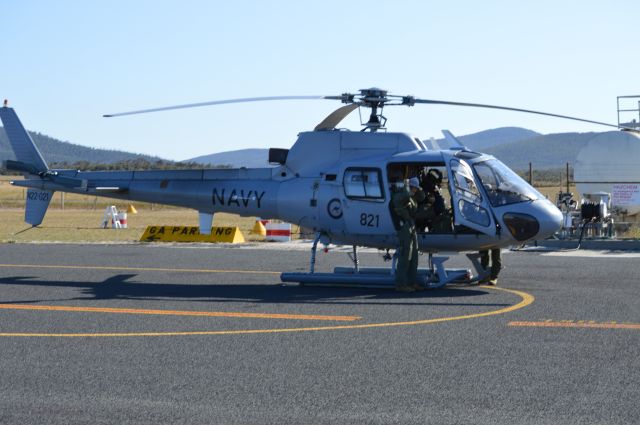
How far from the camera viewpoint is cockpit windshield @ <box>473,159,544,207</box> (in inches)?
659

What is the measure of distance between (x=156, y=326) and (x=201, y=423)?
530cm

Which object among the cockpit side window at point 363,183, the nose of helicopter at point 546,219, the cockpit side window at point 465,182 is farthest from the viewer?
the cockpit side window at point 363,183

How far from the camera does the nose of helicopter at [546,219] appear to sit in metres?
16.6

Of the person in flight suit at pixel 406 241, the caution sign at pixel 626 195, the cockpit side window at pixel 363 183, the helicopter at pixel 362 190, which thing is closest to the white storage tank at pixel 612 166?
the caution sign at pixel 626 195

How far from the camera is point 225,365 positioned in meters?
10.0

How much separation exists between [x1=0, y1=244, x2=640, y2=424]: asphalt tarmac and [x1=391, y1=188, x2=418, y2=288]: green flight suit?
433 millimetres

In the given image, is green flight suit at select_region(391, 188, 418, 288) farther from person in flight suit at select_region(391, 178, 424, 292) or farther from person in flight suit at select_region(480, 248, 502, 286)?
person in flight suit at select_region(480, 248, 502, 286)

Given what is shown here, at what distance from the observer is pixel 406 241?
16375 mm

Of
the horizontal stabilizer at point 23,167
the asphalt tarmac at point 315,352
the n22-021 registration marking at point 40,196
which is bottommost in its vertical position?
the asphalt tarmac at point 315,352

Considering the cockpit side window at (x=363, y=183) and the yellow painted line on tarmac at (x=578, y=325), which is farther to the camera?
the cockpit side window at (x=363, y=183)

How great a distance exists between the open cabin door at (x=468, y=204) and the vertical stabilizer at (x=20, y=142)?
30.4 ft

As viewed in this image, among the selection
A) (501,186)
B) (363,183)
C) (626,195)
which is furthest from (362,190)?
(626,195)

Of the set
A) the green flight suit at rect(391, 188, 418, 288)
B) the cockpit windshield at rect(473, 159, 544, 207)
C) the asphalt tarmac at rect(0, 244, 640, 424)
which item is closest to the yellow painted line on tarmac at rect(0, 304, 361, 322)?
the asphalt tarmac at rect(0, 244, 640, 424)

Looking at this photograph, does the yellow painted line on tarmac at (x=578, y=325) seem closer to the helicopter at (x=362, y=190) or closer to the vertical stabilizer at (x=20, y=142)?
the helicopter at (x=362, y=190)
